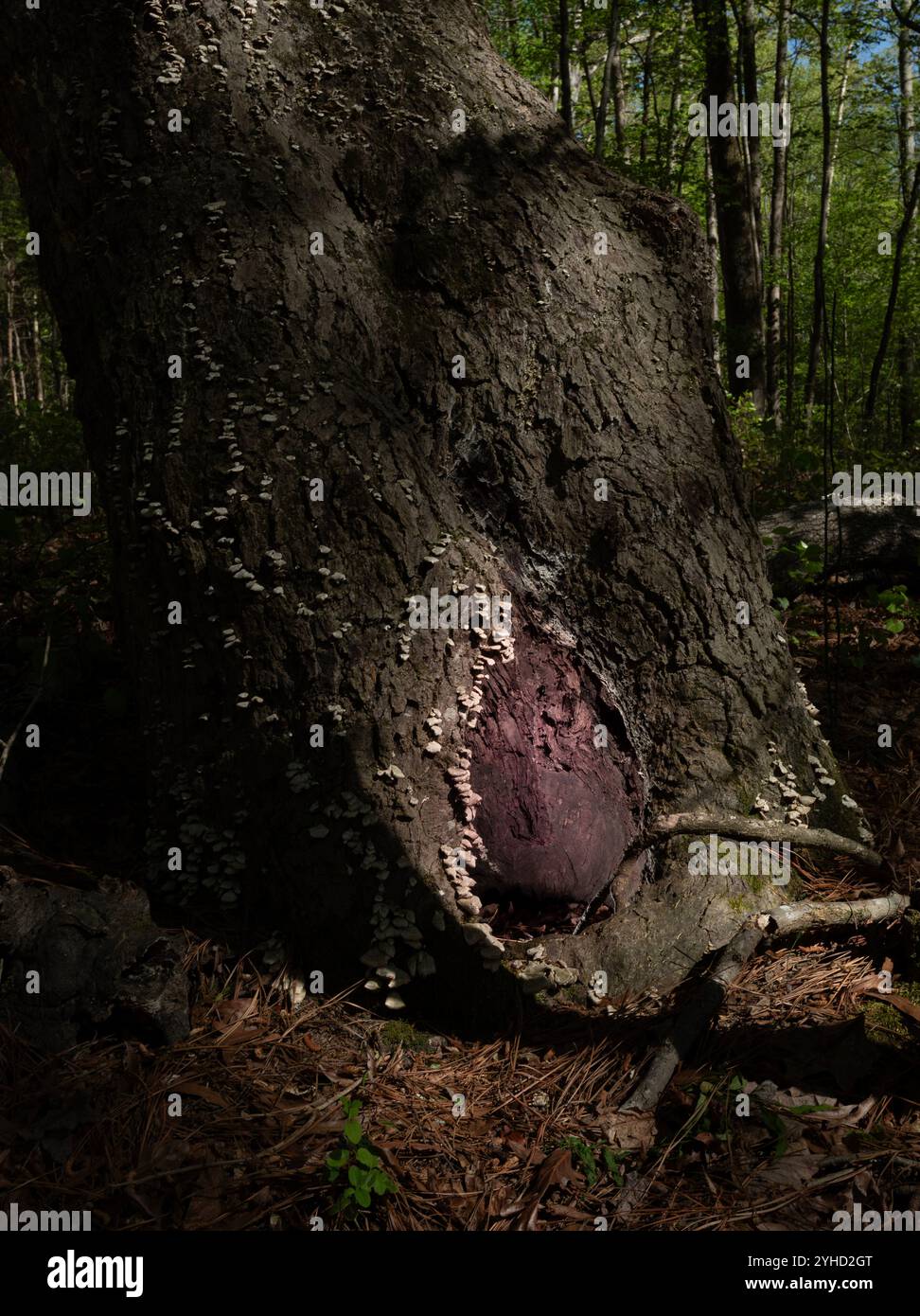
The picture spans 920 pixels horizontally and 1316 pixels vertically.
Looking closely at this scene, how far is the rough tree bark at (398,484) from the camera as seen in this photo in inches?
110

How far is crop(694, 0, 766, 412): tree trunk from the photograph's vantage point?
37.6 ft

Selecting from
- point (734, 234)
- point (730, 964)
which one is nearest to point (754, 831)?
point (730, 964)

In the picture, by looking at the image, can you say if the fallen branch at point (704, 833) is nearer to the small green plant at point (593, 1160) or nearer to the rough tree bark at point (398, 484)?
the rough tree bark at point (398, 484)

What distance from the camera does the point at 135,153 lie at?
10.3ft

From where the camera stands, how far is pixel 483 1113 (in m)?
2.42

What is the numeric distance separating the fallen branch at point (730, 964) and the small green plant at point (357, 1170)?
699mm

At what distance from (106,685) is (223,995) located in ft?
6.40

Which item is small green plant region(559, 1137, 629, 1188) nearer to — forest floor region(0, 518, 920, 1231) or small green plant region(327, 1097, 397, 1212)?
forest floor region(0, 518, 920, 1231)

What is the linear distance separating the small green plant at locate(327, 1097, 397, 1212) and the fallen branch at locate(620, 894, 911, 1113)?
70cm

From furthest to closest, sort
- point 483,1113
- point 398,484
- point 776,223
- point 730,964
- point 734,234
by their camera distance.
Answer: point 776,223 → point 734,234 → point 398,484 → point 730,964 → point 483,1113

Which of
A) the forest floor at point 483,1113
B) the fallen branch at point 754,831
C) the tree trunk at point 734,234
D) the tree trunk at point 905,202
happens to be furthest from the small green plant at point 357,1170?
the tree trunk at point 905,202

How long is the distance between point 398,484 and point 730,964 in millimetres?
1900

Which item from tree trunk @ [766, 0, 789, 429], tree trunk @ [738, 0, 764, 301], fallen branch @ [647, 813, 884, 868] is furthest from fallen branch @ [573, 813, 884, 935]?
tree trunk @ [766, 0, 789, 429]

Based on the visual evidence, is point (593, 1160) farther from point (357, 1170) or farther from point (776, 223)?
point (776, 223)
